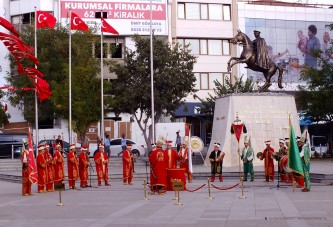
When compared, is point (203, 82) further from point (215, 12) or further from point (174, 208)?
point (174, 208)

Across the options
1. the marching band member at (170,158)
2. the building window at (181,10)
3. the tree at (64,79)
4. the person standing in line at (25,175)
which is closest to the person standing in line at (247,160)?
the marching band member at (170,158)

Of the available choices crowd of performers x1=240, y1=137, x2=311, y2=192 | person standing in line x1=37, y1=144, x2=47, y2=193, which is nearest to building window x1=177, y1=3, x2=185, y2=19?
crowd of performers x1=240, y1=137, x2=311, y2=192

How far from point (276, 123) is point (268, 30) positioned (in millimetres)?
30707

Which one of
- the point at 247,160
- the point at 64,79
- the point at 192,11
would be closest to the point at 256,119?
the point at 247,160

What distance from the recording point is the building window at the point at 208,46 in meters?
65.2

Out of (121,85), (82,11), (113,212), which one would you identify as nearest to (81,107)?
(121,85)

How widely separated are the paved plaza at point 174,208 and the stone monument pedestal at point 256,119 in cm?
975

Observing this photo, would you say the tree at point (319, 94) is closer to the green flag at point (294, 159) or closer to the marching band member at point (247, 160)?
the marching band member at point (247, 160)

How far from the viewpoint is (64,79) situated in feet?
179

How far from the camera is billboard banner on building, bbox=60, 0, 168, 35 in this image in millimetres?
61156

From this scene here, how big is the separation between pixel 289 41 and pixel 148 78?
2170cm

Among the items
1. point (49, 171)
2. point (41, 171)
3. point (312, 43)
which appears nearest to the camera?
point (41, 171)

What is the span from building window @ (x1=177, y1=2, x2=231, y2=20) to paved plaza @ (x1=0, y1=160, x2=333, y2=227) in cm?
3930

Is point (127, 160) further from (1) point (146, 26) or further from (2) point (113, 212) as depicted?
(1) point (146, 26)
